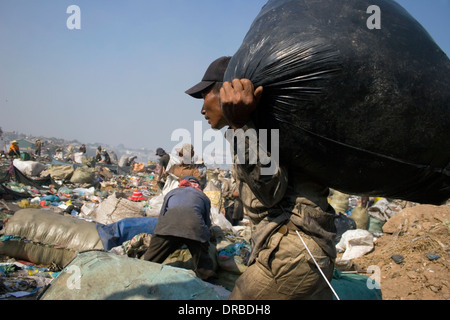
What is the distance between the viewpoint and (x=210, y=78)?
5.67 ft

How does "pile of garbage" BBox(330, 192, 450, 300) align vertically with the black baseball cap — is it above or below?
below

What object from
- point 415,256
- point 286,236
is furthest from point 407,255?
point 286,236

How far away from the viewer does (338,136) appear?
1.22m

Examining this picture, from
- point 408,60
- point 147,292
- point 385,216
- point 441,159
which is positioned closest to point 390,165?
point 441,159

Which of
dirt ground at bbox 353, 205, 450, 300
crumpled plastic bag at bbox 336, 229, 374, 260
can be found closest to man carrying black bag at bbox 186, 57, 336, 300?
dirt ground at bbox 353, 205, 450, 300

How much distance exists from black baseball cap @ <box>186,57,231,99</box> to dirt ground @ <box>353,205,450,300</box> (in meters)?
3.51

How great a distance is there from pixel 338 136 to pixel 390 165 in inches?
10.8

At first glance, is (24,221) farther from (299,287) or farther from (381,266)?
(381,266)

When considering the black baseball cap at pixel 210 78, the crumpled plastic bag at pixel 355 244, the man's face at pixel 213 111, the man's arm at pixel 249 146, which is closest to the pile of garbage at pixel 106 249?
the crumpled plastic bag at pixel 355 244

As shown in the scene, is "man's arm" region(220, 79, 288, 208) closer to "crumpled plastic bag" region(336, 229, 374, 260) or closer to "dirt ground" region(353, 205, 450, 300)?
"dirt ground" region(353, 205, 450, 300)

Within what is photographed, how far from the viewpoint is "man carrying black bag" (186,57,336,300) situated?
1.33 meters

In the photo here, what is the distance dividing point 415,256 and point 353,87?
4.31 metres

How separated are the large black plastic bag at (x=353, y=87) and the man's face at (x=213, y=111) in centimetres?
30

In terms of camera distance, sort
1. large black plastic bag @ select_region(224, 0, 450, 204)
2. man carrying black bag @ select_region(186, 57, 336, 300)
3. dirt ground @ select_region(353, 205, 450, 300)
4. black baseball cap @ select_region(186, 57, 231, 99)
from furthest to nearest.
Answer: dirt ground @ select_region(353, 205, 450, 300) < black baseball cap @ select_region(186, 57, 231, 99) < man carrying black bag @ select_region(186, 57, 336, 300) < large black plastic bag @ select_region(224, 0, 450, 204)
